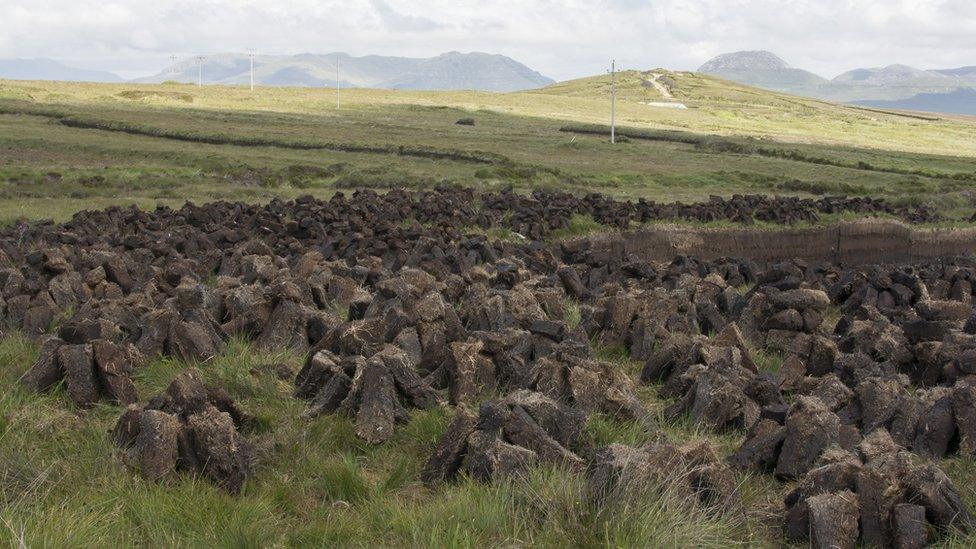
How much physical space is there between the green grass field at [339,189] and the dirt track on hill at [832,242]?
2.50 meters

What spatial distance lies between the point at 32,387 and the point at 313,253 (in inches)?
228

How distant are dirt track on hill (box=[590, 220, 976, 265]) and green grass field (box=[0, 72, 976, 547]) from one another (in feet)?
8.21

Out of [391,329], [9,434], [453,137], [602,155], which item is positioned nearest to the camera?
[9,434]

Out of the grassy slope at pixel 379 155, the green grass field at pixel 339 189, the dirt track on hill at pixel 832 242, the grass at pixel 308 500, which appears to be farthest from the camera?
the grassy slope at pixel 379 155

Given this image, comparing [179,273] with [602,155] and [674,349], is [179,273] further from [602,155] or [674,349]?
[602,155]

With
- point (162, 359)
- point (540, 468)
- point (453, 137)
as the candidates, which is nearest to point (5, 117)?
point (453, 137)

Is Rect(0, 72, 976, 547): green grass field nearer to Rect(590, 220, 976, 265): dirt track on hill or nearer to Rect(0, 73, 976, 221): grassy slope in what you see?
Rect(0, 73, 976, 221): grassy slope

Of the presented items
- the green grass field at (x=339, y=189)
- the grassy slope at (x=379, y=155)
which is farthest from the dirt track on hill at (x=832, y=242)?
the grassy slope at (x=379, y=155)

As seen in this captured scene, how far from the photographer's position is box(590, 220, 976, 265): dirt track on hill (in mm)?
19484

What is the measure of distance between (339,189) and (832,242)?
15809mm

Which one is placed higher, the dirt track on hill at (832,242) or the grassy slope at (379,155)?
the grassy slope at (379,155)

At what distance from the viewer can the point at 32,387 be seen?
22.0 ft

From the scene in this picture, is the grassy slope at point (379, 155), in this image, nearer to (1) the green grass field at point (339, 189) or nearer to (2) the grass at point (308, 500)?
(1) the green grass field at point (339, 189)

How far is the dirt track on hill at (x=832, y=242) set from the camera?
19.5 meters
